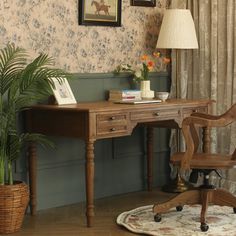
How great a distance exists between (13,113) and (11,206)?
60cm

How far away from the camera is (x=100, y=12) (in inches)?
192

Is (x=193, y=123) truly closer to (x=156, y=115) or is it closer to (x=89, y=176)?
(x=156, y=115)

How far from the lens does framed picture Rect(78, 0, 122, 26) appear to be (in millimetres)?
4746

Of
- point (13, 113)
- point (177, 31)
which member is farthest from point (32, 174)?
point (177, 31)

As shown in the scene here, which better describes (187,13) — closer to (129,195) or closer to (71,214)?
(129,195)

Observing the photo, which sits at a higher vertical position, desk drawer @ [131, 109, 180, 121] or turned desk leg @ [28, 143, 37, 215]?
desk drawer @ [131, 109, 180, 121]

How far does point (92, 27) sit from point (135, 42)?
51 cm

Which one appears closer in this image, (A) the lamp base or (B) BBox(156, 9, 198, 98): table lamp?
(B) BBox(156, 9, 198, 98): table lamp

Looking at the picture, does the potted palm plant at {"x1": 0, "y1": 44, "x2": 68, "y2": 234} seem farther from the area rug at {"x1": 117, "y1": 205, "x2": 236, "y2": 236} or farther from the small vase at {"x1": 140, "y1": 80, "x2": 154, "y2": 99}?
the small vase at {"x1": 140, "y1": 80, "x2": 154, "y2": 99}

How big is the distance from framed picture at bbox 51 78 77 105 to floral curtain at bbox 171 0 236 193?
1.28 meters

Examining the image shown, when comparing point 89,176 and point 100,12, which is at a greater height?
A: point 100,12

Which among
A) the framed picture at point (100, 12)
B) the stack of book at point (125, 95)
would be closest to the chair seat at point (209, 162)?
the stack of book at point (125, 95)

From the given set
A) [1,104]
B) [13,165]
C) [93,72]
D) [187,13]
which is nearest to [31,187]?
[13,165]

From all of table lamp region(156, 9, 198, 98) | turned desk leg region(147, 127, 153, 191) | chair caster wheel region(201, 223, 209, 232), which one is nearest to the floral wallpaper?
table lamp region(156, 9, 198, 98)
